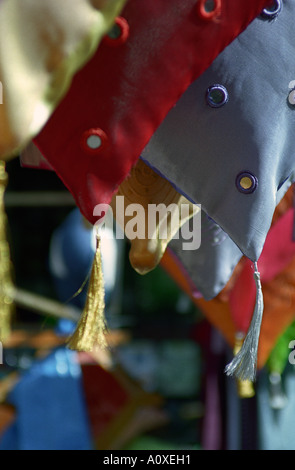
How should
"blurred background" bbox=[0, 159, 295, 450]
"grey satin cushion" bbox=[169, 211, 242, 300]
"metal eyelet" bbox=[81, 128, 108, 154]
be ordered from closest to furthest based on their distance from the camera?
1. "metal eyelet" bbox=[81, 128, 108, 154]
2. "grey satin cushion" bbox=[169, 211, 242, 300]
3. "blurred background" bbox=[0, 159, 295, 450]

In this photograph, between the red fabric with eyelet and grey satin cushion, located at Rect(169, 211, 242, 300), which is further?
grey satin cushion, located at Rect(169, 211, 242, 300)

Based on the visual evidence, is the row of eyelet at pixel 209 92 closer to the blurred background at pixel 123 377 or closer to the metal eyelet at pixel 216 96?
the metal eyelet at pixel 216 96

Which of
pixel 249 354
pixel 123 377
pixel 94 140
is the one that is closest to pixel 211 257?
pixel 249 354

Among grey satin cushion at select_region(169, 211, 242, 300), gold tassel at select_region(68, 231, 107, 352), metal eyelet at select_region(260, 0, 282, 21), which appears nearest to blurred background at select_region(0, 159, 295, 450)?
grey satin cushion at select_region(169, 211, 242, 300)

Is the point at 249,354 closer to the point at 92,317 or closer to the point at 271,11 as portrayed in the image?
the point at 92,317

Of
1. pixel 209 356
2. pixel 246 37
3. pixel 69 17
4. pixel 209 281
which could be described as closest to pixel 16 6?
pixel 69 17

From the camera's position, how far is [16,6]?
623mm

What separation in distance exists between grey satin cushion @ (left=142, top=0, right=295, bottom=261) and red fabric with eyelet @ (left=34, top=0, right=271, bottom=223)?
7cm

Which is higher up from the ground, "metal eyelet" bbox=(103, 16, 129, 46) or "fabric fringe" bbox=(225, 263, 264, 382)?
"metal eyelet" bbox=(103, 16, 129, 46)

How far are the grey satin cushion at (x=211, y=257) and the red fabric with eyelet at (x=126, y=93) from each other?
28 cm

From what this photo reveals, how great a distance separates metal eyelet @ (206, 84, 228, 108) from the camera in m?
0.78

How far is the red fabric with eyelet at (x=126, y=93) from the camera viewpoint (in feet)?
2.35

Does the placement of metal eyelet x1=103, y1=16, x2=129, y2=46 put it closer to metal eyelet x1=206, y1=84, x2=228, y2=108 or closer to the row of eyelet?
the row of eyelet

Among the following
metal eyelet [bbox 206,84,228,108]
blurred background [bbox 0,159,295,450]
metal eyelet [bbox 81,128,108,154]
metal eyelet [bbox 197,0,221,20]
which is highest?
metal eyelet [bbox 197,0,221,20]
